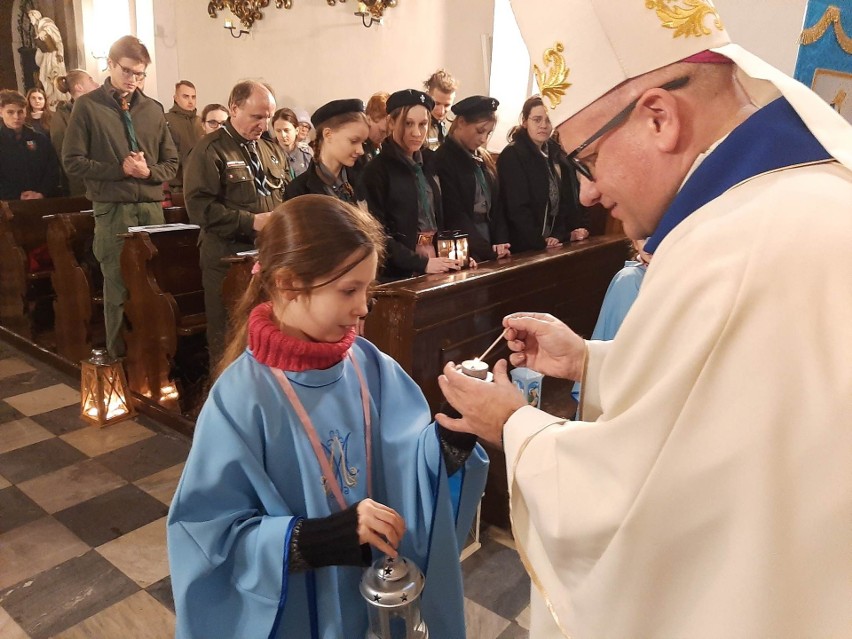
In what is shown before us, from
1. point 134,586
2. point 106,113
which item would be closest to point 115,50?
point 106,113

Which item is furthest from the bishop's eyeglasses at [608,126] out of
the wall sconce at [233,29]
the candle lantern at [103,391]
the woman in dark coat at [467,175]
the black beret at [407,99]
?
the wall sconce at [233,29]

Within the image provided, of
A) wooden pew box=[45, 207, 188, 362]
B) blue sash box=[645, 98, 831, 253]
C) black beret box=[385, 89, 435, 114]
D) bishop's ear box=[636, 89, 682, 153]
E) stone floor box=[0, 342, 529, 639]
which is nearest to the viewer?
blue sash box=[645, 98, 831, 253]

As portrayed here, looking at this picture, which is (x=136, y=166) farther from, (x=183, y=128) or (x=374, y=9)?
(x=374, y=9)

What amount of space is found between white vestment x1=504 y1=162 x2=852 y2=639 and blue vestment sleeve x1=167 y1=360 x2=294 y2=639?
24.4 inches

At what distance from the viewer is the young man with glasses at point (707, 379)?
→ 32.3 inches

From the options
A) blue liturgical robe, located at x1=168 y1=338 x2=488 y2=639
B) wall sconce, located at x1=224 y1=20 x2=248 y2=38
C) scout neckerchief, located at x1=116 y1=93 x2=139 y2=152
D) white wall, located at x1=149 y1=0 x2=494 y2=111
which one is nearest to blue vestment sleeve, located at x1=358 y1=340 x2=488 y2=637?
blue liturgical robe, located at x1=168 y1=338 x2=488 y2=639

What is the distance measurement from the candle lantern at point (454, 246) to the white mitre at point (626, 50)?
201 cm

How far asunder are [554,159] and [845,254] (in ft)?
11.9

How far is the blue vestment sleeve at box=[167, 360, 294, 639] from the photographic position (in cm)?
130

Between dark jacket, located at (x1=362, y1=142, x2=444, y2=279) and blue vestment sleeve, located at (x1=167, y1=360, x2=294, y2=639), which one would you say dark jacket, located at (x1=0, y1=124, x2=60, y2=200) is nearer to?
dark jacket, located at (x1=362, y1=142, x2=444, y2=279)

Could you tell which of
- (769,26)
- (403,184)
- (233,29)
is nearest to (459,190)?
(403,184)

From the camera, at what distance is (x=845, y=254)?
0.81m

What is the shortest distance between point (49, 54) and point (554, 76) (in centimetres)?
1064

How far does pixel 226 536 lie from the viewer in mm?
1316
